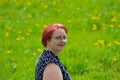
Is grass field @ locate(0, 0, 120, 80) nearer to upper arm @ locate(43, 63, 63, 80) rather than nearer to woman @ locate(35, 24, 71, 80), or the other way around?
woman @ locate(35, 24, 71, 80)

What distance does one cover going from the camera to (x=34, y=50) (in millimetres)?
7586

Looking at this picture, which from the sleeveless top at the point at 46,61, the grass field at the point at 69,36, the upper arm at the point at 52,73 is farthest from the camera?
the grass field at the point at 69,36

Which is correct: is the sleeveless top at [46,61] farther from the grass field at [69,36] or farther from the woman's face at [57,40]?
the grass field at [69,36]

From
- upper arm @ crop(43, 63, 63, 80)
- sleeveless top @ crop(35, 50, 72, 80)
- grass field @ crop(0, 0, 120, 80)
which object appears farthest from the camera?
grass field @ crop(0, 0, 120, 80)

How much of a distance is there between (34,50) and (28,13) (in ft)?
8.28

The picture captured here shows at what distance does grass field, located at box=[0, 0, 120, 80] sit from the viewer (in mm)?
6711

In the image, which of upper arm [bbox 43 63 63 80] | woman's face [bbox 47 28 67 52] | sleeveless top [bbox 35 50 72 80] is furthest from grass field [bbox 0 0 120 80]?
upper arm [bbox 43 63 63 80]

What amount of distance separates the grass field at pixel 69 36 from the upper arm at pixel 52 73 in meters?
2.61

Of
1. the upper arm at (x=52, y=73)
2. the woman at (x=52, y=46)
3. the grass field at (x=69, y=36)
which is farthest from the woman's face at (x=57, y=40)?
the grass field at (x=69, y=36)

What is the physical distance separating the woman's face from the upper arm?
217 mm

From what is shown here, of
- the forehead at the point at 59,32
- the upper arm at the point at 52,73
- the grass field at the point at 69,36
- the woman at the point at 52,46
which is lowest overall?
the grass field at the point at 69,36

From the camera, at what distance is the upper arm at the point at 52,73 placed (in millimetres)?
3654

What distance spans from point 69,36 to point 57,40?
436cm

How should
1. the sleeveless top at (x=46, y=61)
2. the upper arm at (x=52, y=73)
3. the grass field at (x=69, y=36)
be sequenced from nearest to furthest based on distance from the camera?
the upper arm at (x=52, y=73) < the sleeveless top at (x=46, y=61) < the grass field at (x=69, y=36)
